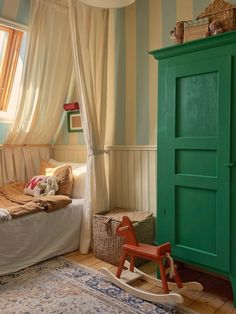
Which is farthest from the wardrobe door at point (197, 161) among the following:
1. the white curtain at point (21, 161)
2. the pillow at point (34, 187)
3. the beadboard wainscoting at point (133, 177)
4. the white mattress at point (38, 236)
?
the white curtain at point (21, 161)

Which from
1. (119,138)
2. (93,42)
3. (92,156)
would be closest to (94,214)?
(92,156)

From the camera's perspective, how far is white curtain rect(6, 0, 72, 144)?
3.07 m

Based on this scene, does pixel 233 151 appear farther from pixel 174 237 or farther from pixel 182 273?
pixel 182 273

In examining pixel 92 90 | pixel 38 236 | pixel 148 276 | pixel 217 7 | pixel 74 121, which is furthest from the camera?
pixel 74 121

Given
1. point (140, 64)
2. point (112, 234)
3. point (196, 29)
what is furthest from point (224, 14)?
point (112, 234)

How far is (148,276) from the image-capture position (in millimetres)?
2182

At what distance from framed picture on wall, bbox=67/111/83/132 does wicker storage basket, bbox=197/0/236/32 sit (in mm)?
1825

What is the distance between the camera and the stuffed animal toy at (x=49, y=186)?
2.83 m

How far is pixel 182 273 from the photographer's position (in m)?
2.40

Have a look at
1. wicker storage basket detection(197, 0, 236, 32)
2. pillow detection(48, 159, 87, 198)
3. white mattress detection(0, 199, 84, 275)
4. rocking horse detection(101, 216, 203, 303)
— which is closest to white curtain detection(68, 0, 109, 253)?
white mattress detection(0, 199, 84, 275)

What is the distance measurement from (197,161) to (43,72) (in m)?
2.08

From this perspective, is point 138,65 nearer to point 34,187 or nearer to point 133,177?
point 133,177

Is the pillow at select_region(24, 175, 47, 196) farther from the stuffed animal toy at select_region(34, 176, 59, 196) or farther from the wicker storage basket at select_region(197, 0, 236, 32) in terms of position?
the wicker storage basket at select_region(197, 0, 236, 32)

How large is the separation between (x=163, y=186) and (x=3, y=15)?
2423 millimetres
